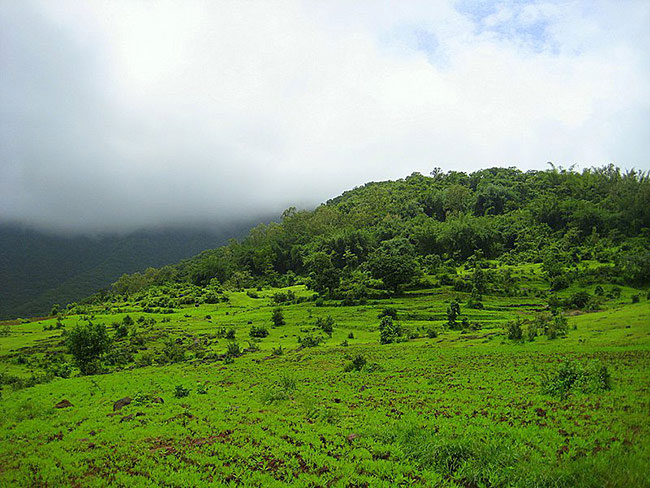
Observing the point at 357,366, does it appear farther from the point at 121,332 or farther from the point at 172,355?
the point at 121,332

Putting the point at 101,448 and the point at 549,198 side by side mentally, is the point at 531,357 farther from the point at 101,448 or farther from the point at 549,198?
the point at 549,198

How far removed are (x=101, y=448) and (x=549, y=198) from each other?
555 ft

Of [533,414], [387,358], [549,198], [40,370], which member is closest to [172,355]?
[40,370]

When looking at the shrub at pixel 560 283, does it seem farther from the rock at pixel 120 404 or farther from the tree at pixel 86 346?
the tree at pixel 86 346

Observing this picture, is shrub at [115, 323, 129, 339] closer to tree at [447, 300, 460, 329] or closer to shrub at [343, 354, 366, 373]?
shrub at [343, 354, 366, 373]

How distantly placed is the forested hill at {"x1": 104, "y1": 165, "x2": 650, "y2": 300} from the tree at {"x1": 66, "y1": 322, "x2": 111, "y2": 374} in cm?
5911

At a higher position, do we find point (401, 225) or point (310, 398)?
point (401, 225)

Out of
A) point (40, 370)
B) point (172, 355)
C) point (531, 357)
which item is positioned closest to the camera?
point (531, 357)

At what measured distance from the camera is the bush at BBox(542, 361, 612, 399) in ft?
53.9

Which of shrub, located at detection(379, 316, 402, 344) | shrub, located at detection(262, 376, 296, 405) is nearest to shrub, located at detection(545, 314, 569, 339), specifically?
shrub, located at detection(379, 316, 402, 344)

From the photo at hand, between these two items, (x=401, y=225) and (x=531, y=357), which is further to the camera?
(x=401, y=225)

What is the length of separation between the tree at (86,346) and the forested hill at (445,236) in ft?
194

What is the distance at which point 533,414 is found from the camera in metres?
14.8

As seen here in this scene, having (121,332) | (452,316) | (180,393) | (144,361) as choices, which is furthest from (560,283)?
(121,332)
